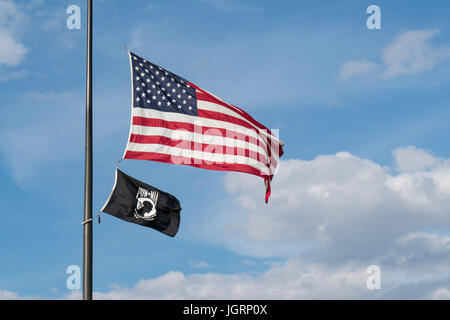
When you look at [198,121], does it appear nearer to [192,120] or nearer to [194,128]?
[192,120]

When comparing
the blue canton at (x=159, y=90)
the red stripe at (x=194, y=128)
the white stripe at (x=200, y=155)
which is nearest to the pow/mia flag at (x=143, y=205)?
the white stripe at (x=200, y=155)

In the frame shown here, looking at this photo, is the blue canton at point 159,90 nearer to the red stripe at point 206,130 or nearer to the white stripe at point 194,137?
the red stripe at point 206,130

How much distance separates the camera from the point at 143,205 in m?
16.6

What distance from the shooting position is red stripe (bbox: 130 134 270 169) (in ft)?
57.2

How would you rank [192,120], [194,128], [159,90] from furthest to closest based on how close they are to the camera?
[192,120] < [194,128] < [159,90]

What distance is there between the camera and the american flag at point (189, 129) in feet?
57.9

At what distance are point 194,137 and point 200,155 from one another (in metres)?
0.57

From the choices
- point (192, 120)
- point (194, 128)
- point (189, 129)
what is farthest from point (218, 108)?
point (189, 129)

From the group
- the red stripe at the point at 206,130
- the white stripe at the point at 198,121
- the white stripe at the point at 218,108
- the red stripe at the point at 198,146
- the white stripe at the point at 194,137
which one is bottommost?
the red stripe at the point at 198,146

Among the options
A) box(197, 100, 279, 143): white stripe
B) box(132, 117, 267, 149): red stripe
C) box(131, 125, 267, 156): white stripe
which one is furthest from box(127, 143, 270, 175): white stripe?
box(197, 100, 279, 143): white stripe
